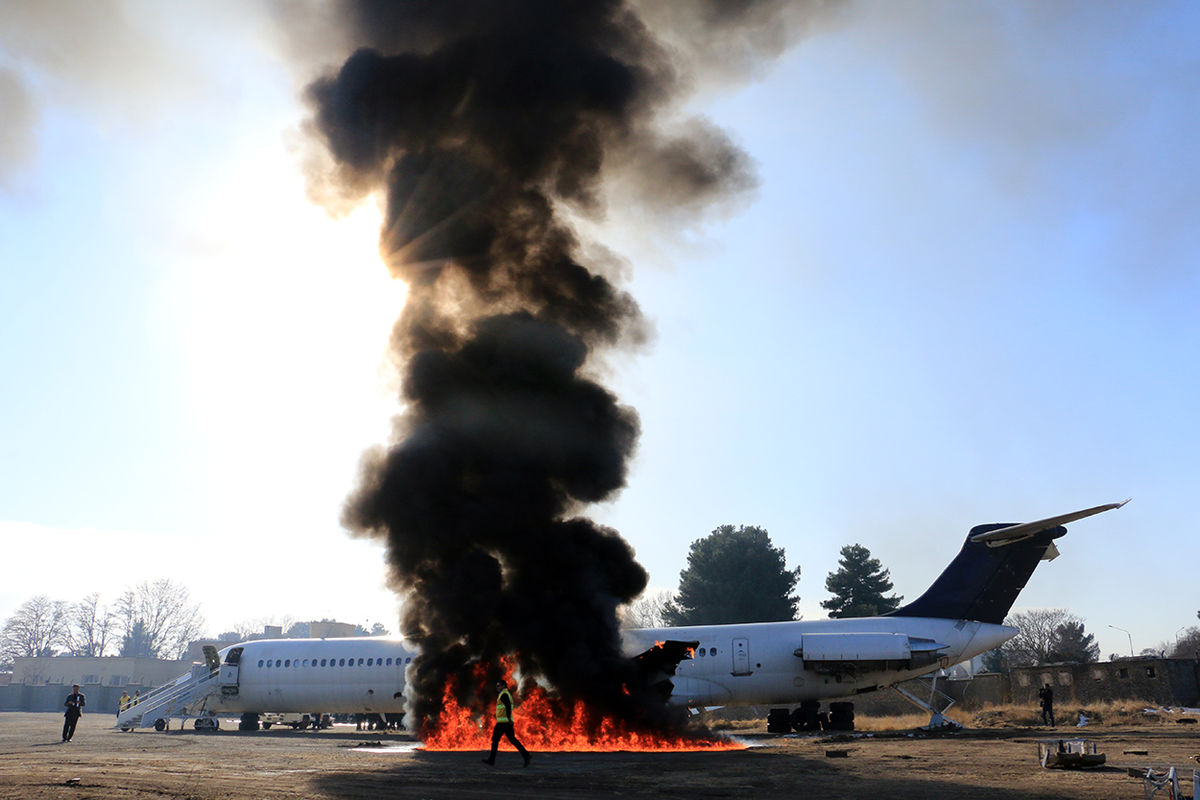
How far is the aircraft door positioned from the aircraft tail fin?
6.43 metres

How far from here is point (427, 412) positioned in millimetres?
20516

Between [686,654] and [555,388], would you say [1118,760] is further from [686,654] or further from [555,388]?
[555,388]

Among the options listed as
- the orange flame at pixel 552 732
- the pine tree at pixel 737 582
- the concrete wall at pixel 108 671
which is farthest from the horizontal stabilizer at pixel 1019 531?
the concrete wall at pixel 108 671

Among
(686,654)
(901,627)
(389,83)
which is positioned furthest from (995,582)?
(389,83)

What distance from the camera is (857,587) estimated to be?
56.9 meters

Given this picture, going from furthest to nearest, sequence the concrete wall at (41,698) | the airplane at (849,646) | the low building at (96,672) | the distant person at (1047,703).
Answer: the low building at (96,672)
the concrete wall at (41,698)
the distant person at (1047,703)
the airplane at (849,646)

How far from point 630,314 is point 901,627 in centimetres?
1486

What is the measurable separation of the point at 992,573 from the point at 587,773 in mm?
19614

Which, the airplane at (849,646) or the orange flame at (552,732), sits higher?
the airplane at (849,646)

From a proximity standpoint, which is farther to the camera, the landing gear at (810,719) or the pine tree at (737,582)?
the pine tree at (737,582)

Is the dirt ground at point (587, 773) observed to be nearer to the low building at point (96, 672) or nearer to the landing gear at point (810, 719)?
the landing gear at point (810, 719)

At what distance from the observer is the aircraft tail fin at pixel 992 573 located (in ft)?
89.6

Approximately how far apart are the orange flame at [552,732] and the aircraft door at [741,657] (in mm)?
7282

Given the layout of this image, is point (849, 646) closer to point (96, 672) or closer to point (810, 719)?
point (810, 719)
